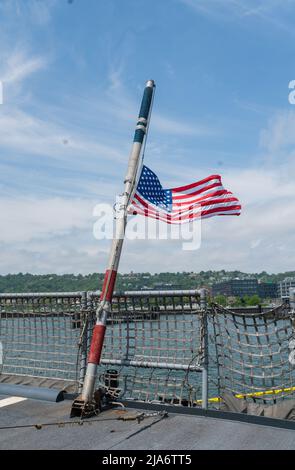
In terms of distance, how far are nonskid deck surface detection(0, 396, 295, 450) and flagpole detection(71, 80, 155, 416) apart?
0.86ft

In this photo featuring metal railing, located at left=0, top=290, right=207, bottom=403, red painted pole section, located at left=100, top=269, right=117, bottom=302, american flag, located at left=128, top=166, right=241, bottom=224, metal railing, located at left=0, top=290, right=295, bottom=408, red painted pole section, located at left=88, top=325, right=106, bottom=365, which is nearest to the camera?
red painted pole section, located at left=88, top=325, right=106, bottom=365

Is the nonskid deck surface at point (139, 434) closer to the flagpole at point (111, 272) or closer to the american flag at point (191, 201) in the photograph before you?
the flagpole at point (111, 272)

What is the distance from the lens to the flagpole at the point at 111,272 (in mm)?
5520

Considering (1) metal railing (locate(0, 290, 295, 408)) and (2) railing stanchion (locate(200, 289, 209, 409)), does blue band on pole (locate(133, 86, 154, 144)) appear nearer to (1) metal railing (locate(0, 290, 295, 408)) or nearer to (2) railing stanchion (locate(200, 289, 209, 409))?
(1) metal railing (locate(0, 290, 295, 408))

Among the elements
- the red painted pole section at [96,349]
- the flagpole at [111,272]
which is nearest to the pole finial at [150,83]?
the flagpole at [111,272]

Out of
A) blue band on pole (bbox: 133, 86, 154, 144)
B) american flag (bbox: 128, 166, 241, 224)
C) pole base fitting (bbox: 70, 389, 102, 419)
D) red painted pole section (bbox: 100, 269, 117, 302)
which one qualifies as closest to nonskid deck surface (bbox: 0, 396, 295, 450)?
pole base fitting (bbox: 70, 389, 102, 419)

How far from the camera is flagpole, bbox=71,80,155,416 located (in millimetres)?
5520

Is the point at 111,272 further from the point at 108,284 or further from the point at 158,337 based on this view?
the point at 158,337

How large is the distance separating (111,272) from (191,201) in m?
2.35

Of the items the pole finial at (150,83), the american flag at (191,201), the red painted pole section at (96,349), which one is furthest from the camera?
the american flag at (191,201)

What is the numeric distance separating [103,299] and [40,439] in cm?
191

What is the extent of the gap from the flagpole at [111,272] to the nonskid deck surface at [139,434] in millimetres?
261
